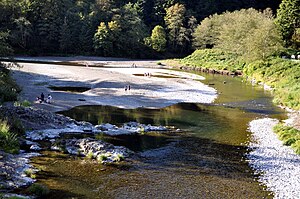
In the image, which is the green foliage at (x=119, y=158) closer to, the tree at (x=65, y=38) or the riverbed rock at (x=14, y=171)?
the riverbed rock at (x=14, y=171)

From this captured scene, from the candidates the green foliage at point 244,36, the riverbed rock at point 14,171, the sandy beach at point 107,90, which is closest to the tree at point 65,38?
the green foliage at point 244,36

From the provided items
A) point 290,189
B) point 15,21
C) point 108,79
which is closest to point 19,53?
point 15,21

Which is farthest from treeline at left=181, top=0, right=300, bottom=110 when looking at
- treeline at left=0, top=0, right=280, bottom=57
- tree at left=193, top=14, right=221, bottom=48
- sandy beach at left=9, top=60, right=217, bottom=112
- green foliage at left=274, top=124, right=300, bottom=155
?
treeline at left=0, top=0, right=280, bottom=57

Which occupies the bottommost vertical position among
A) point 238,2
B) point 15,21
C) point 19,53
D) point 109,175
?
point 109,175

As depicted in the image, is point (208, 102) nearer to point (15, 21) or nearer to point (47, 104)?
point (47, 104)

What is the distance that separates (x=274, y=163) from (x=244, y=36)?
61444mm

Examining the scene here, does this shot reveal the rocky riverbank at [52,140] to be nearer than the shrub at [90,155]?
Yes

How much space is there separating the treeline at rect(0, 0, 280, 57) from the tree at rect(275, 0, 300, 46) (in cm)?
4883

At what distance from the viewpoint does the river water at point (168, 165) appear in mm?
18172

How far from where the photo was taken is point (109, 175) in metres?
20.1

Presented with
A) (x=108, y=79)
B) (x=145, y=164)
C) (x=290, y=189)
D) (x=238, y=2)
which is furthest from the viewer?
(x=238, y=2)

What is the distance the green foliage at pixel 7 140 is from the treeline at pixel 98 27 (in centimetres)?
8844

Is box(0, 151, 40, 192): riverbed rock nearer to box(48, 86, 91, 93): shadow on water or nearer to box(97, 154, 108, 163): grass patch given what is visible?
box(97, 154, 108, 163): grass patch

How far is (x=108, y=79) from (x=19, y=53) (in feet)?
194
